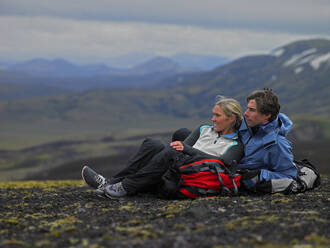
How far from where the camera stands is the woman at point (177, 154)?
11383mm

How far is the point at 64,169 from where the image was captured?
5679 inches

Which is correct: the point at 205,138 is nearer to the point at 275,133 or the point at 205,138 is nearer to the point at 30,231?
the point at 275,133

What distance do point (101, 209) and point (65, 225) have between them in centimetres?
176

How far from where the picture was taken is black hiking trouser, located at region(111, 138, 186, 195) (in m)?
11.4

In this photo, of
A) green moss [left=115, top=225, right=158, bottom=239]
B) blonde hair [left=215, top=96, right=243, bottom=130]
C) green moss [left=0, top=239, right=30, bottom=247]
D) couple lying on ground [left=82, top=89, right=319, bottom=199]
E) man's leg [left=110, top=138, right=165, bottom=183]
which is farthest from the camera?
man's leg [left=110, top=138, right=165, bottom=183]

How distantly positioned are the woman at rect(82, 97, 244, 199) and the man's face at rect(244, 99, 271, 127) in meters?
0.29

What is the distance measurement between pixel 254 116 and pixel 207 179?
2.07 m

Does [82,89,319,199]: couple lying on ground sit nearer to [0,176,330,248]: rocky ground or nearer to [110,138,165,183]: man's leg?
[110,138,165,183]: man's leg

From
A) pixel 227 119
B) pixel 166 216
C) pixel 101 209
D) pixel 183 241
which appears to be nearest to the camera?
pixel 183 241

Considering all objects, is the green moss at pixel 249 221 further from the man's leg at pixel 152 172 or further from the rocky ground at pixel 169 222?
the man's leg at pixel 152 172

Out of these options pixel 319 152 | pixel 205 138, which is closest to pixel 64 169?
pixel 319 152

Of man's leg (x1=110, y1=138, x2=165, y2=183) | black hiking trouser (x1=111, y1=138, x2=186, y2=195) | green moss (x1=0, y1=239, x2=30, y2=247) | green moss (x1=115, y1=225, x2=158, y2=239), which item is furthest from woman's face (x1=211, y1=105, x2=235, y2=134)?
green moss (x1=0, y1=239, x2=30, y2=247)

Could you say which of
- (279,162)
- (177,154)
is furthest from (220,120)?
(279,162)

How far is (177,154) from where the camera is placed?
11375 millimetres
